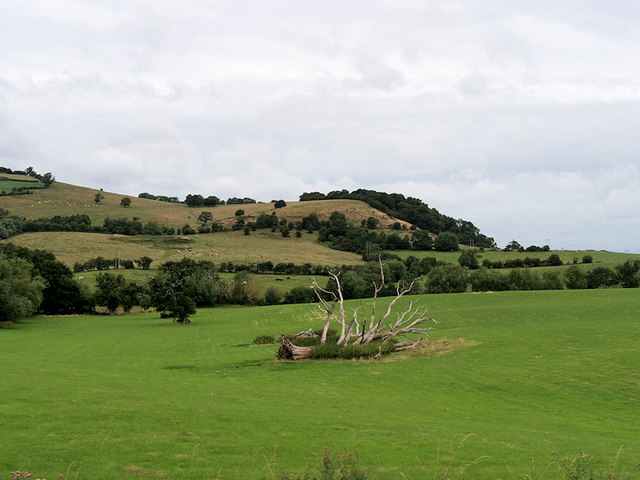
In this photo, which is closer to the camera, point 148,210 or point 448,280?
point 448,280

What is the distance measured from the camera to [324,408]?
63.0 feet

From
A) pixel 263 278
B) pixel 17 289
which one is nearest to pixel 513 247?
pixel 263 278

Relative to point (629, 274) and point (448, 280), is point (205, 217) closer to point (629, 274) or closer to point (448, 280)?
point (448, 280)

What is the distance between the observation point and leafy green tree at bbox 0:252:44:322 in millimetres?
60906

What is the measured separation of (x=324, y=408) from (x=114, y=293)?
Answer: 70.9m

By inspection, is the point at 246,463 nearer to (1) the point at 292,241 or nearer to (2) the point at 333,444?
(2) the point at 333,444

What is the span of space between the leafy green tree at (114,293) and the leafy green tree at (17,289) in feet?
36.3

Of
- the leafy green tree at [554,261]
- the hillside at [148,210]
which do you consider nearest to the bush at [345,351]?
the leafy green tree at [554,261]

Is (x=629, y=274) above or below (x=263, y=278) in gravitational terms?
above

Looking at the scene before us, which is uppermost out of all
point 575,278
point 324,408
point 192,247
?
point 192,247

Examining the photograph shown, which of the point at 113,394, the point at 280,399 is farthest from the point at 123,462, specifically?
the point at 280,399

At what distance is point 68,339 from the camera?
50719mm

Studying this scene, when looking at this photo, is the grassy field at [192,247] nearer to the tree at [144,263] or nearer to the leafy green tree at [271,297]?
the tree at [144,263]

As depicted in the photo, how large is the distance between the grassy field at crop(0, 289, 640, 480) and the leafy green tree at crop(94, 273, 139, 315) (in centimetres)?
3678
